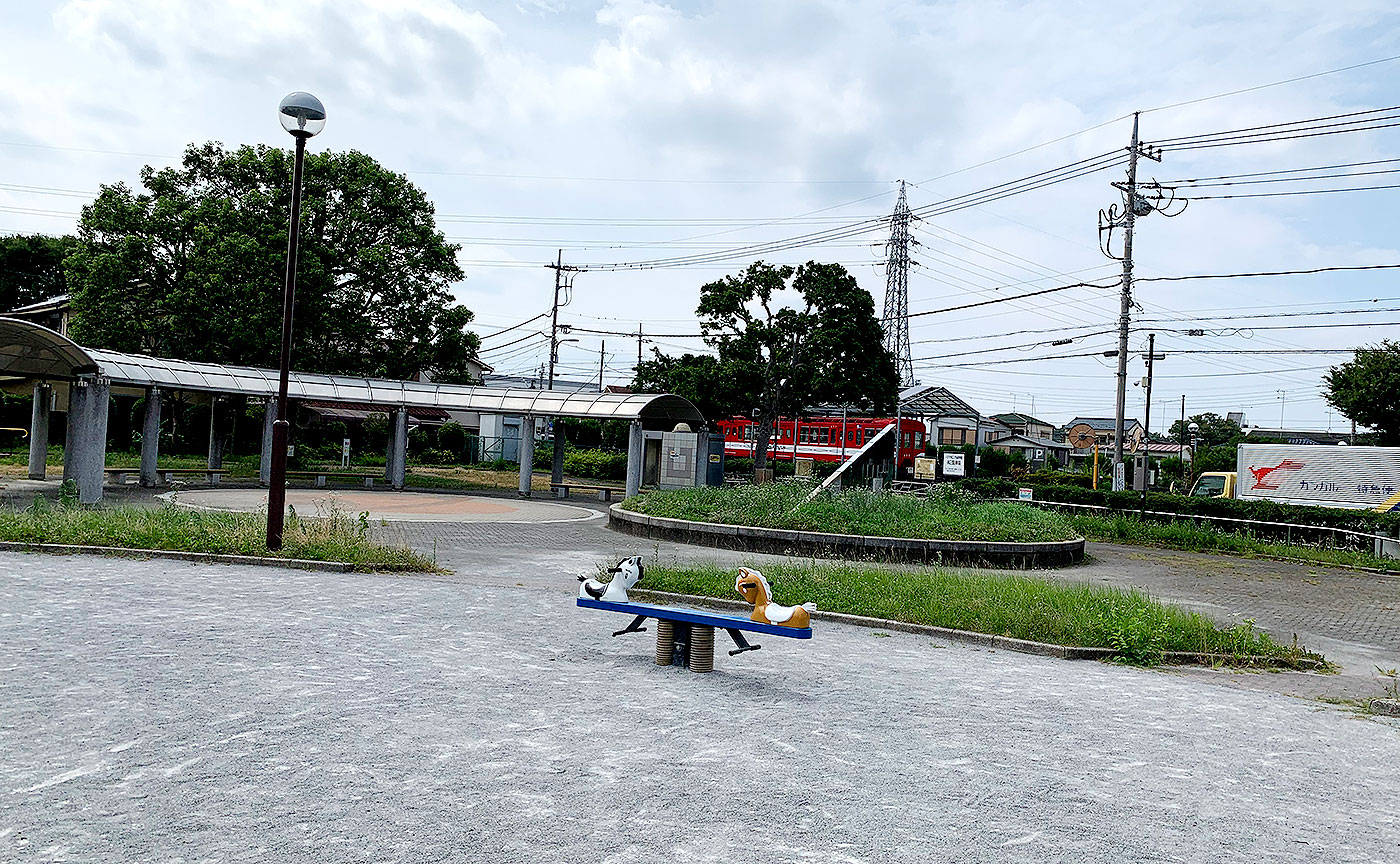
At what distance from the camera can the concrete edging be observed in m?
16.6

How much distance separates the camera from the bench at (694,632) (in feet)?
24.8

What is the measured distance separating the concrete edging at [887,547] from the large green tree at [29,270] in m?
53.1

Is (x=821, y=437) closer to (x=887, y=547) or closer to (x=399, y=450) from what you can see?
(x=399, y=450)

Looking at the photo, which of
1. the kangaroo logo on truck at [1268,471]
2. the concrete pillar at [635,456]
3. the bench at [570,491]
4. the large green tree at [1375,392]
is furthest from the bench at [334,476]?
the large green tree at [1375,392]

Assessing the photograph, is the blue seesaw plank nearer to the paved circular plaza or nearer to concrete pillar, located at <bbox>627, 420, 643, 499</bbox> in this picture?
the paved circular plaza

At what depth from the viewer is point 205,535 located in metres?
13.5

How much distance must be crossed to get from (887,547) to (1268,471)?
2056cm

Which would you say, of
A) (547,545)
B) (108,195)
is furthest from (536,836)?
(108,195)

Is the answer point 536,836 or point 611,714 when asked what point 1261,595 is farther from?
point 536,836

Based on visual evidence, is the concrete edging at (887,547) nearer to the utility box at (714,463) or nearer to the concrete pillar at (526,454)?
the utility box at (714,463)

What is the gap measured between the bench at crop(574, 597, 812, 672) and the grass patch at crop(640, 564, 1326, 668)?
2.77m

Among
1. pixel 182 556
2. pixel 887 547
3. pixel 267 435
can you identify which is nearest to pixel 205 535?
pixel 182 556

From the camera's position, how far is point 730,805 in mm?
4762

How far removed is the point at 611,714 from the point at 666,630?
5.56ft
